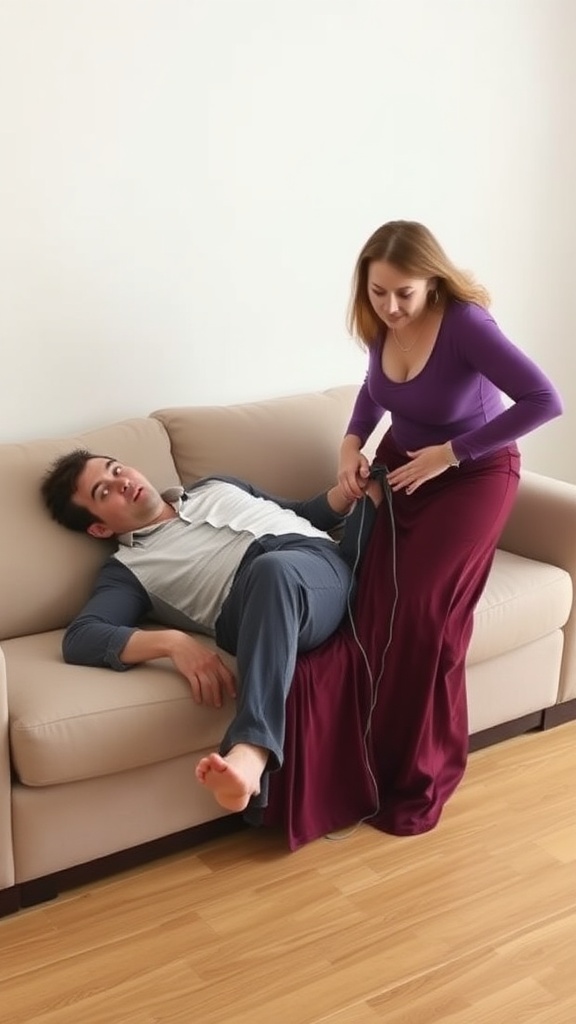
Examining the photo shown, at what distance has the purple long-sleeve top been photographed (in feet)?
8.89

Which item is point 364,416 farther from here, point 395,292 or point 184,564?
point 184,564

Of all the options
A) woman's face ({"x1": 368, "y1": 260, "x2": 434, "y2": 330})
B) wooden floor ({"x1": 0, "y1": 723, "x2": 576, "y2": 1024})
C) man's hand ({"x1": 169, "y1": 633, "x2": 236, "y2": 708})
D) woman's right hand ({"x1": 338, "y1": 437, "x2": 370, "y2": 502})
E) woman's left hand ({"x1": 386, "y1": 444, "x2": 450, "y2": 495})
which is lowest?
wooden floor ({"x1": 0, "y1": 723, "x2": 576, "y2": 1024})

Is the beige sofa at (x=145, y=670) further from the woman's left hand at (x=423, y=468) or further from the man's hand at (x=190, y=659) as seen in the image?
the woman's left hand at (x=423, y=468)

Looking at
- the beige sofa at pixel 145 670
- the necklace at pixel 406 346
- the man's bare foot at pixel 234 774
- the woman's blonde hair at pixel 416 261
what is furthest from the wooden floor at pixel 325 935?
the woman's blonde hair at pixel 416 261

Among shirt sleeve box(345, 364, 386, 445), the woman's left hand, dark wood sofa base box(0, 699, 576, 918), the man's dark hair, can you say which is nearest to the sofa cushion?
the woman's left hand

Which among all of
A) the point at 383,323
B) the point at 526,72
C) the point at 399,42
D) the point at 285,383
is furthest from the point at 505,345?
the point at 526,72

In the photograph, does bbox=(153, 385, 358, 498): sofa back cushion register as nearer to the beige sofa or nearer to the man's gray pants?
the beige sofa

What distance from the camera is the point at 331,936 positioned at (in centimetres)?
232

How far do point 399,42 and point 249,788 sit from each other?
221 cm

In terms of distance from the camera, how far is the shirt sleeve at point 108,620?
98.0 inches

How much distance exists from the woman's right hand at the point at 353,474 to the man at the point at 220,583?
3 cm

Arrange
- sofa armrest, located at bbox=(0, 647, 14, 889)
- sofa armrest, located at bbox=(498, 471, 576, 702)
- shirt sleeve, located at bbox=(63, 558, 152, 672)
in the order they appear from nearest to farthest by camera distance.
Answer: sofa armrest, located at bbox=(0, 647, 14, 889)
shirt sleeve, located at bbox=(63, 558, 152, 672)
sofa armrest, located at bbox=(498, 471, 576, 702)

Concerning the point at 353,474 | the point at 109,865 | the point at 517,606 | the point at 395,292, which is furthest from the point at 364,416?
the point at 109,865

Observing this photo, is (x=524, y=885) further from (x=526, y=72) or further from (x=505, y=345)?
(x=526, y=72)
